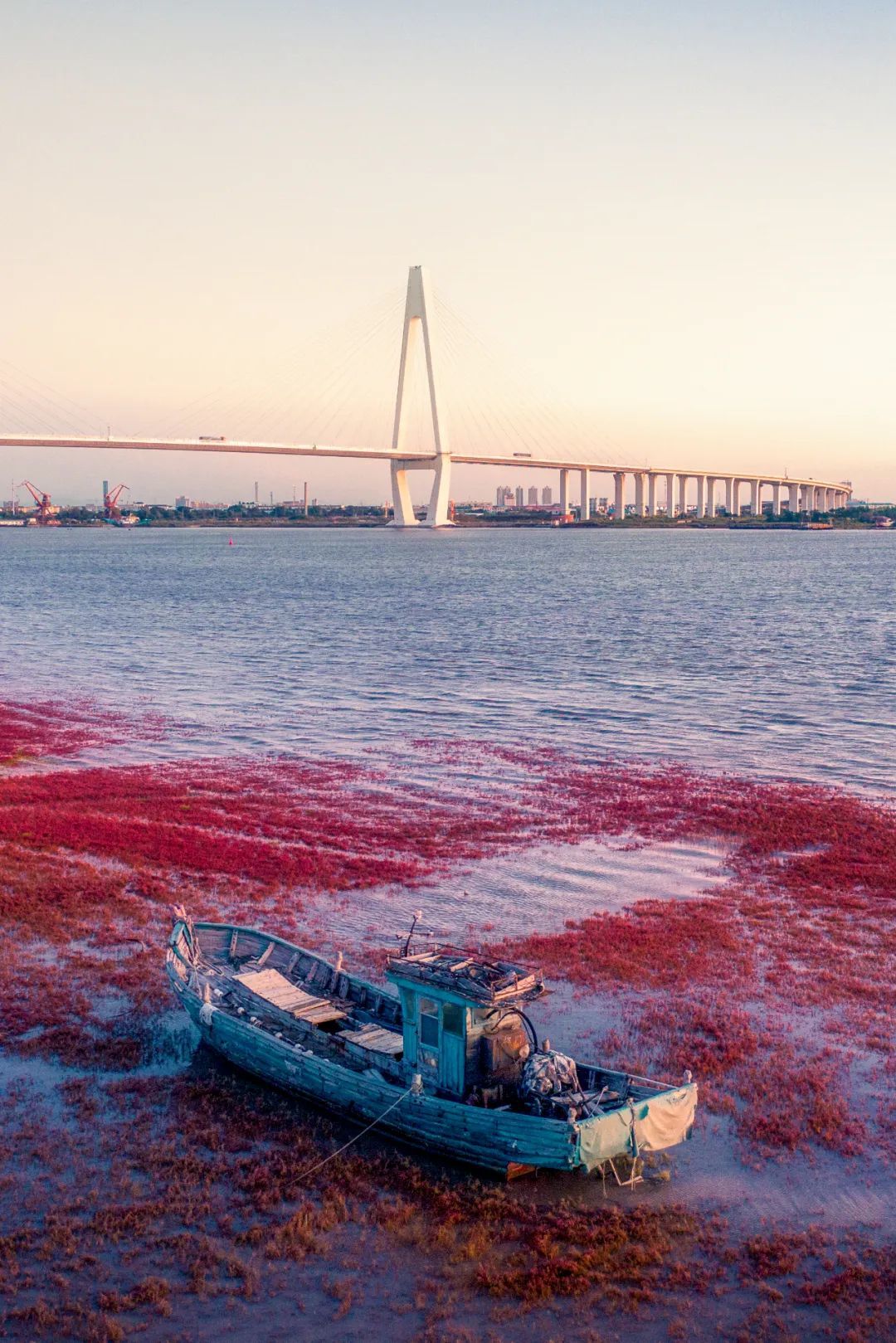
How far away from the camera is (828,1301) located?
906 cm

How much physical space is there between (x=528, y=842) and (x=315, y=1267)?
1167 centimetres

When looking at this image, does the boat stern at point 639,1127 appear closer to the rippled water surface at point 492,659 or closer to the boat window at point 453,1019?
the boat window at point 453,1019

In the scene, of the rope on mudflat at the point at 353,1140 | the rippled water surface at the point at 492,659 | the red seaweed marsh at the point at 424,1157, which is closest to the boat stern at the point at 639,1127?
the red seaweed marsh at the point at 424,1157

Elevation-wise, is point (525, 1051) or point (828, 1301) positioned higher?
point (525, 1051)

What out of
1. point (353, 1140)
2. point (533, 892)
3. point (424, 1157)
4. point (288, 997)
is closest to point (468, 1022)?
point (424, 1157)

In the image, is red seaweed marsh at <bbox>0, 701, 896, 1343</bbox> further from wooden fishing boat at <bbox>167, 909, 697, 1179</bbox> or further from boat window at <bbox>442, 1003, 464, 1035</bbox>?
boat window at <bbox>442, 1003, 464, 1035</bbox>

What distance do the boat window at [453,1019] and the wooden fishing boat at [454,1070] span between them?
1cm

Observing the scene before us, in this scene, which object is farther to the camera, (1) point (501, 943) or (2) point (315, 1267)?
(1) point (501, 943)

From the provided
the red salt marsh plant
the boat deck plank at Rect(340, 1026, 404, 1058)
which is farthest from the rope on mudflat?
the red salt marsh plant

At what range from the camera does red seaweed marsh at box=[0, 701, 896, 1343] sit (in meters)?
9.14

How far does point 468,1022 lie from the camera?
36.3 ft

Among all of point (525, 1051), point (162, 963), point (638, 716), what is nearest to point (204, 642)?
point (638, 716)

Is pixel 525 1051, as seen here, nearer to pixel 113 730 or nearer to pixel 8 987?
pixel 8 987

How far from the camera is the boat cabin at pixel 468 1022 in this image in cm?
1108
